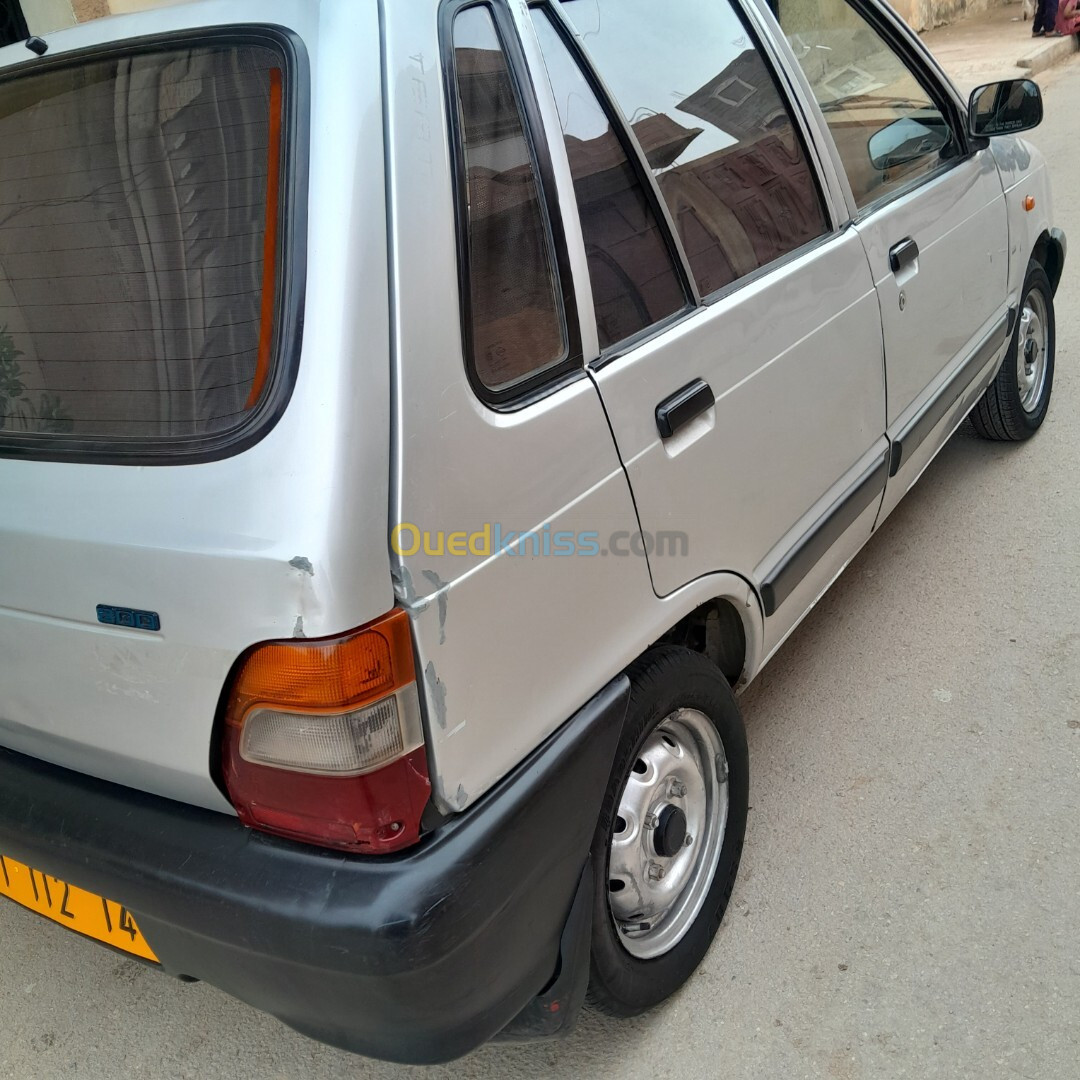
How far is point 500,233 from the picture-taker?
150 centimetres

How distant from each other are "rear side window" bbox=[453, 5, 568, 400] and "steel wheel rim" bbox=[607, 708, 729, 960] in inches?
30.4

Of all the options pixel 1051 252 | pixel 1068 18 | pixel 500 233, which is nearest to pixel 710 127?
pixel 500 233

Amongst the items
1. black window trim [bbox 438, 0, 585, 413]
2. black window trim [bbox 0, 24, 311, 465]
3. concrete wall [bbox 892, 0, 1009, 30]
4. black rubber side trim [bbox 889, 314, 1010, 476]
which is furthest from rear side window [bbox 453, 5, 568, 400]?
concrete wall [bbox 892, 0, 1009, 30]

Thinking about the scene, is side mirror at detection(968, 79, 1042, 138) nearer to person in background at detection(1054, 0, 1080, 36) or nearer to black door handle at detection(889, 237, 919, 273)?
black door handle at detection(889, 237, 919, 273)

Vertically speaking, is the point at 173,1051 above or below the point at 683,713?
below

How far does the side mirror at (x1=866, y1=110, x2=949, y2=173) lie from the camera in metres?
2.80

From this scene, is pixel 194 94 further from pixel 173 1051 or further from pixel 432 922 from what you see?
pixel 173 1051

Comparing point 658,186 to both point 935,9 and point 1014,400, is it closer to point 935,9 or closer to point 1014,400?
point 1014,400

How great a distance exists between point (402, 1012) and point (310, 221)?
106 cm

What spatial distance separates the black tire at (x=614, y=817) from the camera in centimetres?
173

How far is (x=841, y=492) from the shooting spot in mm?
2443

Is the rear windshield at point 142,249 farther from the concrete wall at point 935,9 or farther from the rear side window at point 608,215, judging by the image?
the concrete wall at point 935,9

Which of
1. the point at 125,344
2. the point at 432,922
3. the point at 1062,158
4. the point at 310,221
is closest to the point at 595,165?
the point at 310,221

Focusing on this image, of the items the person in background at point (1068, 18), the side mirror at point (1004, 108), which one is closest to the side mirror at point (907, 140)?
the side mirror at point (1004, 108)
